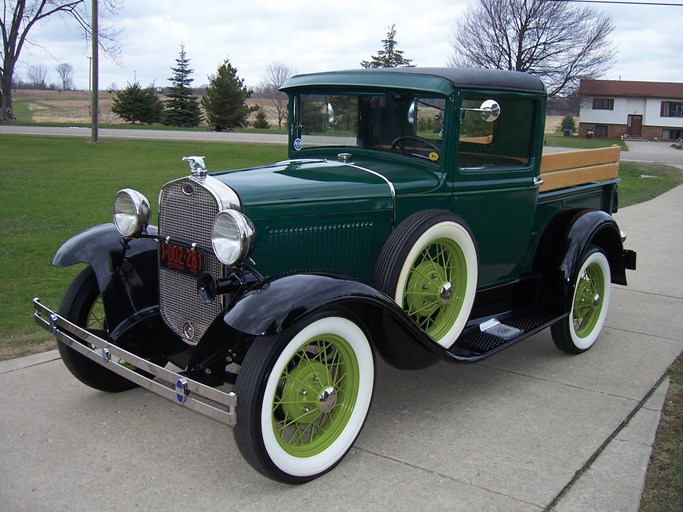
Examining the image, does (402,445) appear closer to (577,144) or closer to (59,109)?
(577,144)

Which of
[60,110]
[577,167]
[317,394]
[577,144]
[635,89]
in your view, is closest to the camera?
[317,394]

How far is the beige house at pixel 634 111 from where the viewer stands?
51719 millimetres

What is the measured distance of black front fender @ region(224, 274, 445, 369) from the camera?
2645 millimetres

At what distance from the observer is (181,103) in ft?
116

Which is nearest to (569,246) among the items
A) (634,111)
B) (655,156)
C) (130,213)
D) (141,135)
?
(130,213)

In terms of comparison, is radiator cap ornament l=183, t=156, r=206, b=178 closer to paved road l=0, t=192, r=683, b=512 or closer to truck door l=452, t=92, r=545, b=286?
paved road l=0, t=192, r=683, b=512

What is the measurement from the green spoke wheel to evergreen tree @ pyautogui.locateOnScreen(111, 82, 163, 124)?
34497mm

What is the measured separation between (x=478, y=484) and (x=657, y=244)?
23.0 feet

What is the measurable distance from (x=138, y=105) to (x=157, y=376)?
35161 millimetres

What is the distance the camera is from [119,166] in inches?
619

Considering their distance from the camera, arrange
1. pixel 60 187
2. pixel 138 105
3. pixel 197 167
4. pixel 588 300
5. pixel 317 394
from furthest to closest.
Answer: pixel 138 105 → pixel 60 187 → pixel 588 300 → pixel 197 167 → pixel 317 394

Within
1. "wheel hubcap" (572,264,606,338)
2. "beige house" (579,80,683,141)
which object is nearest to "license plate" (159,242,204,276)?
"wheel hubcap" (572,264,606,338)

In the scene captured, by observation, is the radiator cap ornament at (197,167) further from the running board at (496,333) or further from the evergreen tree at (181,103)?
the evergreen tree at (181,103)

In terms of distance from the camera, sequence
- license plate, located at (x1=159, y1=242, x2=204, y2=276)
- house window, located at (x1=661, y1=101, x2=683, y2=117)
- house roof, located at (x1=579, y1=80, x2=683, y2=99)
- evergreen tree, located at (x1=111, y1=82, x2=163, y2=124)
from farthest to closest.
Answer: house window, located at (x1=661, y1=101, x2=683, y2=117), house roof, located at (x1=579, y1=80, x2=683, y2=99), evergreen tree, located at (x1=111, y1=82, x2=163, y2=124), license plate, located at (x1=159, y1=242, x2=204, y2=276)
